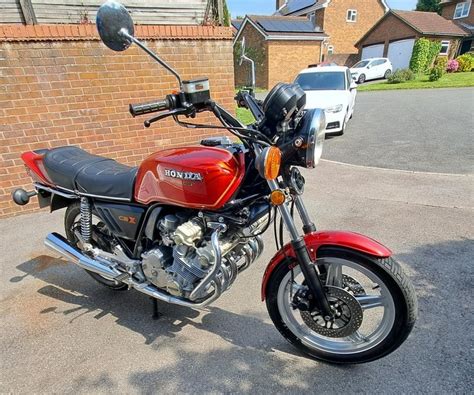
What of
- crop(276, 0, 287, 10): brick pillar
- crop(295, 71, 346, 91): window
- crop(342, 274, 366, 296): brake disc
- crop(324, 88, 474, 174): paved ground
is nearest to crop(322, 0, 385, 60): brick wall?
crop(276, 0, 287, 10): brick pillar

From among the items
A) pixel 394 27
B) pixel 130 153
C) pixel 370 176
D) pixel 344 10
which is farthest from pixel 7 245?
pixel 344 10

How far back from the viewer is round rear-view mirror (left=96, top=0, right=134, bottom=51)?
5.21 feet

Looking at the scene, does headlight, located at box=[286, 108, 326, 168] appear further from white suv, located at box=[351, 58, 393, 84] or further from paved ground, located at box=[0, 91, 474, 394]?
white suv, located at box=[351, 58, 393, 84]

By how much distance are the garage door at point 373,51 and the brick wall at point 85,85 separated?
101 feet

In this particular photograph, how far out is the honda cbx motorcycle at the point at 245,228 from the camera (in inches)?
69.6

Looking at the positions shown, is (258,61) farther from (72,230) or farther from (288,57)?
(72,230)

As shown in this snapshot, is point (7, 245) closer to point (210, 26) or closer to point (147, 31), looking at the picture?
point (147, 31)

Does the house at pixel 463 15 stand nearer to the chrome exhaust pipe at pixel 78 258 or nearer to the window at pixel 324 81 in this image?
the window at pixel 324 81

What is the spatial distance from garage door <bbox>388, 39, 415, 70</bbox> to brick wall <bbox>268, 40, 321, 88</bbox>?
7.85 metres

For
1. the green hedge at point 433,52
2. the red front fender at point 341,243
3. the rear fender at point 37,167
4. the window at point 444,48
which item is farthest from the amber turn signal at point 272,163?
the window at point 444,48

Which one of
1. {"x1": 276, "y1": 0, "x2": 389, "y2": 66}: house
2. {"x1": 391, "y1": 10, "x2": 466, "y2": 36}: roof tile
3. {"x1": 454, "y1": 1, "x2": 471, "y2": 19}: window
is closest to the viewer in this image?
{"x1": 391, "y1": 10, "x2": 466, "y2": 36}: roof tile

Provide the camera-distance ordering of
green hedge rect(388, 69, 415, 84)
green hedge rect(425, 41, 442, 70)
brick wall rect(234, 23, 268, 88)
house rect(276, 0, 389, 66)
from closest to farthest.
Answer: green hedge rect(388, 69, 415, 84) → brick wall rect(234, 23, 268, 88) → green hedge rect(425, 41, 442, 70) → house rect(276, 0, 389, 66)

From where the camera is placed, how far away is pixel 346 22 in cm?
3253

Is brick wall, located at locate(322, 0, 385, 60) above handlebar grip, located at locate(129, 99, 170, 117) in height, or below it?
above
